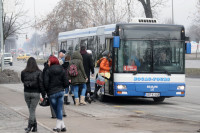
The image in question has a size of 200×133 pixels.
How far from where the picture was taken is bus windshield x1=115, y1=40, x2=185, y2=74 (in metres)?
15.9

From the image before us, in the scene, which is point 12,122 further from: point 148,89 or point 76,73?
point 148,89

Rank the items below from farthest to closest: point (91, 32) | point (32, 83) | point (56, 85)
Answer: point (91, 32)
point (56, 85)
point (32, 83)

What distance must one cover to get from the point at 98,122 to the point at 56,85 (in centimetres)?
211

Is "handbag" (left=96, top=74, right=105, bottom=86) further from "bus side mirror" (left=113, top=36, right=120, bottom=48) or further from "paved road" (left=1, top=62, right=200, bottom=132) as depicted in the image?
"bus side mirror" (left=113, top=36, right=120, bottom=48)

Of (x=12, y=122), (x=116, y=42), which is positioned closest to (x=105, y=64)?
(x=116, y=42)

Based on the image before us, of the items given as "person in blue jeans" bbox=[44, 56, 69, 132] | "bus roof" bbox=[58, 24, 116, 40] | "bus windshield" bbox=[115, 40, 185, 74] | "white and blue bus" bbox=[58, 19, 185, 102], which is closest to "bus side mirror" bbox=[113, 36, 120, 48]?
"white and blue bus" bbox=[58, 19, 185, 102]

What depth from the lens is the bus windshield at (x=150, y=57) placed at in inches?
627

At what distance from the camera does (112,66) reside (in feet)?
52.7

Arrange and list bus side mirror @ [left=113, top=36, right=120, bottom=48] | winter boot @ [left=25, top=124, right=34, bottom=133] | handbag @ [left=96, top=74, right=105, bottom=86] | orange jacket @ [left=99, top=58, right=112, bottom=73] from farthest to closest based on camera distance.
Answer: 1. handbag @ [left=96, top=74, right=105, bottom=86]
2. orange jacket @ [left=99, top=58, right=112, bottom=73]
3. bus side mirror @ [left=113, top=36, right=120, bottom=48]
4. winter boot @ [left=25, top=124, right=34, bottom=133]

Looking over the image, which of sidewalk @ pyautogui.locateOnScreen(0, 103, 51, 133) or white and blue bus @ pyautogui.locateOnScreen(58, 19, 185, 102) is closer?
sidewalk @ pyautogui.locateOnScreen(0, 103, 51, 133)

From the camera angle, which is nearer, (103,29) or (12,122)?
(12,122)

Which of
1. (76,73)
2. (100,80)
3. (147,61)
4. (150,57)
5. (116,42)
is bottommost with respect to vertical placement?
(100,80)

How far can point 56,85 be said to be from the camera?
9.68m

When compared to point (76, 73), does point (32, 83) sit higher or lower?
higher
